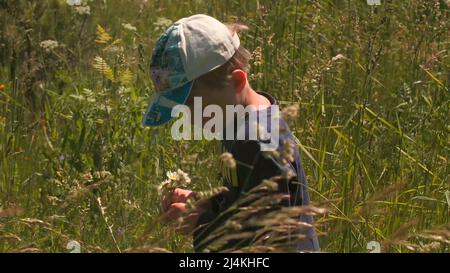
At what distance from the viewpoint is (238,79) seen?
129 inches

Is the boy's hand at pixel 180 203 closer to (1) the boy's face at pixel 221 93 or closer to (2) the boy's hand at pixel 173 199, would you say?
(2) the boy's hand at pixel 173 199

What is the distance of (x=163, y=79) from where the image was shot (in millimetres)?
3287

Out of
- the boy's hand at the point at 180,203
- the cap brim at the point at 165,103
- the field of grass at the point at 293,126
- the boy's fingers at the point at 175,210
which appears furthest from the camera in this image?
the field of grass at the point at 293,126

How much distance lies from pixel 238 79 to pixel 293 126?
1.14 metres

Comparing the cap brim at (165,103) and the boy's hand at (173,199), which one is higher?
the cap brim at (165,103)

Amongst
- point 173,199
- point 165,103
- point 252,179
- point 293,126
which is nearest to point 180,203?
point 173,199

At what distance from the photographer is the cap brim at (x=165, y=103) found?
129 inches

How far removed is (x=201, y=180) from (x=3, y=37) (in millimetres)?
1832

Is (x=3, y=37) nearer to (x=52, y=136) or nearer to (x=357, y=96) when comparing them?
(x=52, y=136)

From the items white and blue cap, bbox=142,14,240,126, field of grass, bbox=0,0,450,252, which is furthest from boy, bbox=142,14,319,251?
field of grass, bbox=0,0,450,252

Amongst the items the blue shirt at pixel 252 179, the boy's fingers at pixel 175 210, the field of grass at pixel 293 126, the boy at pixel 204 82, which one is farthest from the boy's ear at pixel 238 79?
the boy's fingers at pixel 175 210

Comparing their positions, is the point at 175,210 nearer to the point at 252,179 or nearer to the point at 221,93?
the point at 252,179

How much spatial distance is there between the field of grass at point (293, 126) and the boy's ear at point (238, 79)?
0.26m

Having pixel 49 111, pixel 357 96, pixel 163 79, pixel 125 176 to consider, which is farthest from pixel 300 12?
pixel 163 79
